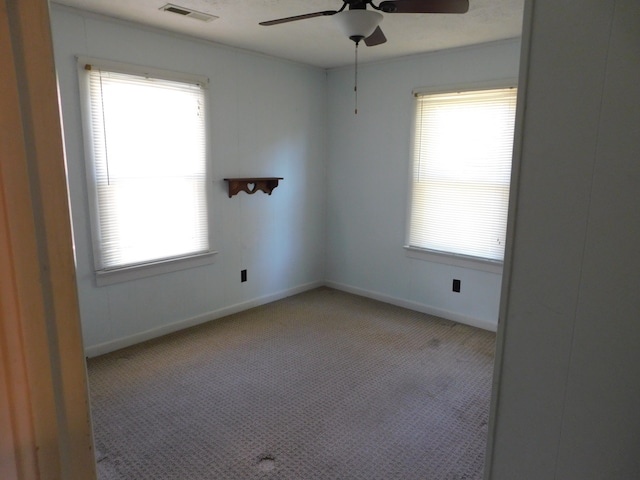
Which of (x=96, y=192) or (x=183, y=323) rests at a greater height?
(x=96, y=192)

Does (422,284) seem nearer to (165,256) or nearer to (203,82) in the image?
(165,256)

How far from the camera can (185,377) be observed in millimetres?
2955

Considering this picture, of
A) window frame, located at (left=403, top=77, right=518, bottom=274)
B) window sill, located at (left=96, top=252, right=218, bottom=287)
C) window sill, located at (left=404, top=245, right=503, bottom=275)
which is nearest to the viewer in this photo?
window sill, located at (left=96, top=252, right=218, bottom=287)

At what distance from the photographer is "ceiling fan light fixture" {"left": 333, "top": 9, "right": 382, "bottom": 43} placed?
2.07m

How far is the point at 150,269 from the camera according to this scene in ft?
11.3

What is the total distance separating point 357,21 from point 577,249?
1694 mm

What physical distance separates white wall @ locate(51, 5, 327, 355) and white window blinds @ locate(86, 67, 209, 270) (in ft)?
0.42

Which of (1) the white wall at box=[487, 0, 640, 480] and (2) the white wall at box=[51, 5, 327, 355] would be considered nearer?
(1) the white wall at box=[487, 0, 640, 480]

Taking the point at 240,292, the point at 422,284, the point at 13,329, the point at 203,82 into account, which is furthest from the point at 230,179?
the point at 13,329

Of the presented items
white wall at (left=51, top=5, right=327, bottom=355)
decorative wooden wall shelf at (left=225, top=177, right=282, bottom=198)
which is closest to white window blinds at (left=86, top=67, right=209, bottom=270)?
white wall at (left=51, top=5, right=327, bottom=355)

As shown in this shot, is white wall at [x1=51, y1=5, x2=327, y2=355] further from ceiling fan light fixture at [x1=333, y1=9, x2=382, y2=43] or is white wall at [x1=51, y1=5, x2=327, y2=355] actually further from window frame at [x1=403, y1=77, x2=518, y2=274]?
ceiling fan light fixture at [x1=333, y1=9, x2=382, y2=43]

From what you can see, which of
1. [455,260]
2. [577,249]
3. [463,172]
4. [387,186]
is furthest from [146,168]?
[577,249]

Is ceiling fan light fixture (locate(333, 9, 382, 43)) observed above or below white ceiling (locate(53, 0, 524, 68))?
below

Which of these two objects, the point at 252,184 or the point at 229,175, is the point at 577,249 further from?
the point at 252,184
